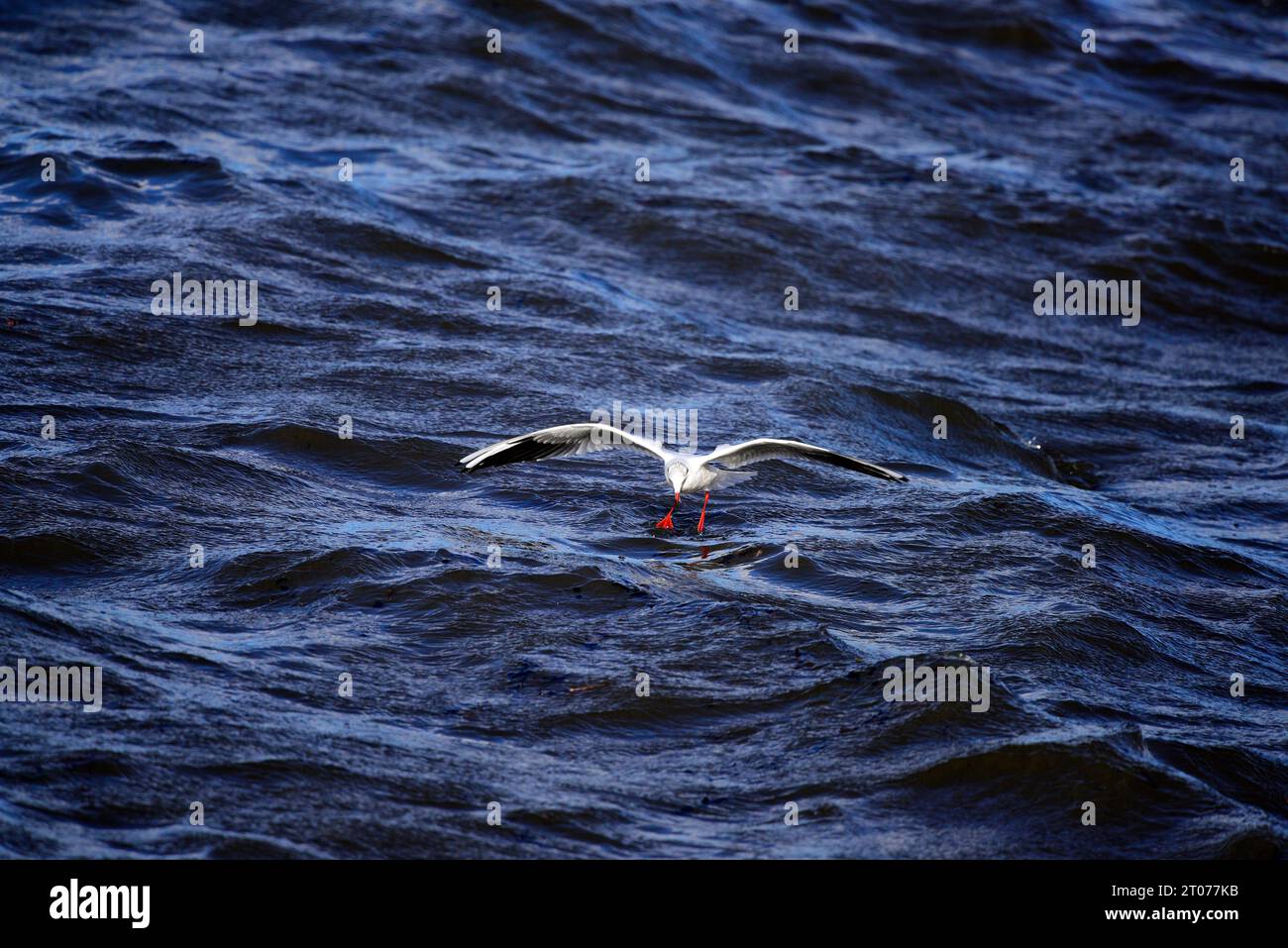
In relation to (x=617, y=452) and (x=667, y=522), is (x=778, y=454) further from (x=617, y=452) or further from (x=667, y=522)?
(x=617, y=452)

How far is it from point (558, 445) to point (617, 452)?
52.4 inches

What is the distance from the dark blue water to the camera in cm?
576

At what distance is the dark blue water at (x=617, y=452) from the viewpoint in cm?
576

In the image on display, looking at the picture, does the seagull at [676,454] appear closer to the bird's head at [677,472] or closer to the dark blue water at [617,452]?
→ the bird's head at [677,472]

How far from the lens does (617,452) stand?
9266mm

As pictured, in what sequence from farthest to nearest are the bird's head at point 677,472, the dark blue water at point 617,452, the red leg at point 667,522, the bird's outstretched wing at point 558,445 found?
1. the red leg at point 667,522
2. the bird's outstretched wing at point 558,445
3. the bird's head at point 677,472
4. the dark blue water at point 617,452

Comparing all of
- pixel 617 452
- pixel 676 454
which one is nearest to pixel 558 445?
pixel 676 454

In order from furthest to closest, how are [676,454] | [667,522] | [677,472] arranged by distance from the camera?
[667,522]
[676,454]
[677,472]

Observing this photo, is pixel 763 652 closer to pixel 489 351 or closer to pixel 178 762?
pixel 178 762

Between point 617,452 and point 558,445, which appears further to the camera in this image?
point 617,452

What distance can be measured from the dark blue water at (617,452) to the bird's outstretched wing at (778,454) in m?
0.48

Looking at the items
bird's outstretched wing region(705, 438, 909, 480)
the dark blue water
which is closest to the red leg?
the dark blue water

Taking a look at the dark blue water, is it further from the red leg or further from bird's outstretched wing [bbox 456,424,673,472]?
bird's outstretched wing [bbox 456,424,673,472]

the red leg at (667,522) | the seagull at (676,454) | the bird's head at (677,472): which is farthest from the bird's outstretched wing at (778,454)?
the red leg at (667,522)
